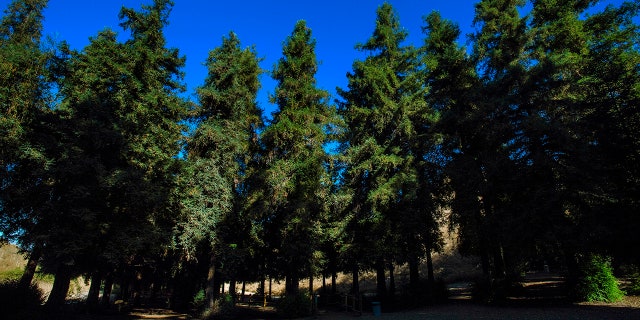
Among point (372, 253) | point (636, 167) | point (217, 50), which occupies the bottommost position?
point (372, 253)

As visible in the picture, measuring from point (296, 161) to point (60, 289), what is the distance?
44.4 ft

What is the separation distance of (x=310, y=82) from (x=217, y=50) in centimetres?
694

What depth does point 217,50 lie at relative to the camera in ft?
73.8

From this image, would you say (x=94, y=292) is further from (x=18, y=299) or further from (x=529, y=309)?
(x=529, y=309)

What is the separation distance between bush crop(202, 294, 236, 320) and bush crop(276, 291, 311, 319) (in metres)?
2.60

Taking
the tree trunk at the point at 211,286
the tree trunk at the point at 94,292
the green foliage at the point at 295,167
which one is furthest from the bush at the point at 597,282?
the tree trunk at the point at 94,292

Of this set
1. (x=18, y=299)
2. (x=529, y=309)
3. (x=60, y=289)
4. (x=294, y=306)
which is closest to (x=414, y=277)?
(x=529, y=309)

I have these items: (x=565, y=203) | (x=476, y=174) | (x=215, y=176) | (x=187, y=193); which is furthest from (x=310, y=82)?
(x=565, y=203)

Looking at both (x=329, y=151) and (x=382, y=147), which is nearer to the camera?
(x=382, y=147)

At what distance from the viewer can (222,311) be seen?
16953mm

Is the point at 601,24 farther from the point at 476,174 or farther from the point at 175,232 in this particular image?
the point at 175,232

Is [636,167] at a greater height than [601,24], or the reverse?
[601,24]

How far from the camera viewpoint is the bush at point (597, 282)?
1389cm

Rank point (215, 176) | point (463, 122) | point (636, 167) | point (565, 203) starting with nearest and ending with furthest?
point (636, 167)
point (565, 203)
point (463, 122)
point (215, 176)
